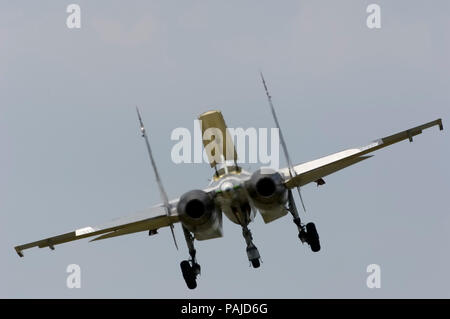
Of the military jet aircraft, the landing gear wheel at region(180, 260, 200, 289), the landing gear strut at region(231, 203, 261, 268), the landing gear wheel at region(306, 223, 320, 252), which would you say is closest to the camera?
the military jet aircraft

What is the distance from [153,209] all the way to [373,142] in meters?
10.2

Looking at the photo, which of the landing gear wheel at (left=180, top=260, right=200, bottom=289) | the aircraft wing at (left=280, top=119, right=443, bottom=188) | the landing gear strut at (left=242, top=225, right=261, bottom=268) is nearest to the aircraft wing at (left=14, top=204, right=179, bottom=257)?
the landing gear wheel at (left=180, top=260, right=200, bottom=289)

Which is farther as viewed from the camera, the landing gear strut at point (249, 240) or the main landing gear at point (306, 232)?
the main landing gear at point (306, 232)

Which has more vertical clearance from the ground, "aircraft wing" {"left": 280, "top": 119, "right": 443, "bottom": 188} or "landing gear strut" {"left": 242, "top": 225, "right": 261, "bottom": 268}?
"aircraft wing" {"left": 280, "top": 119, "right": 443, "bottom": 188}

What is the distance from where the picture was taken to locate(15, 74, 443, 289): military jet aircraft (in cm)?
4384

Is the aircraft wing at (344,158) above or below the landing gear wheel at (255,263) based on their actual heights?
above

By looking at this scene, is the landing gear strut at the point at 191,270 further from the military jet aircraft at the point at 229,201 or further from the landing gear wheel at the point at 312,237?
the landing gear wheel at the point at 312,237

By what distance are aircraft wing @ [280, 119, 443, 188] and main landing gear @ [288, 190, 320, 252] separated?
1.71m

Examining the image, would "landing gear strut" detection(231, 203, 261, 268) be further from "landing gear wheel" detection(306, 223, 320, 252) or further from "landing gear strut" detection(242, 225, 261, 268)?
"landing gear wheel" detection(306, 223, 320, 252)

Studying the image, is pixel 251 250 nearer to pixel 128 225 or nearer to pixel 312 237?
pixel 312 237

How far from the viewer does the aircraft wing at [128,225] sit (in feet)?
157

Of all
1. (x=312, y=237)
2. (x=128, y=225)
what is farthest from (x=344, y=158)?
(x=128, y=225)

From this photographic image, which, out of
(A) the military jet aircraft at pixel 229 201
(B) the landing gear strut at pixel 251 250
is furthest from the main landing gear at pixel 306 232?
(B) the landing gear strut at pixel 251 250
